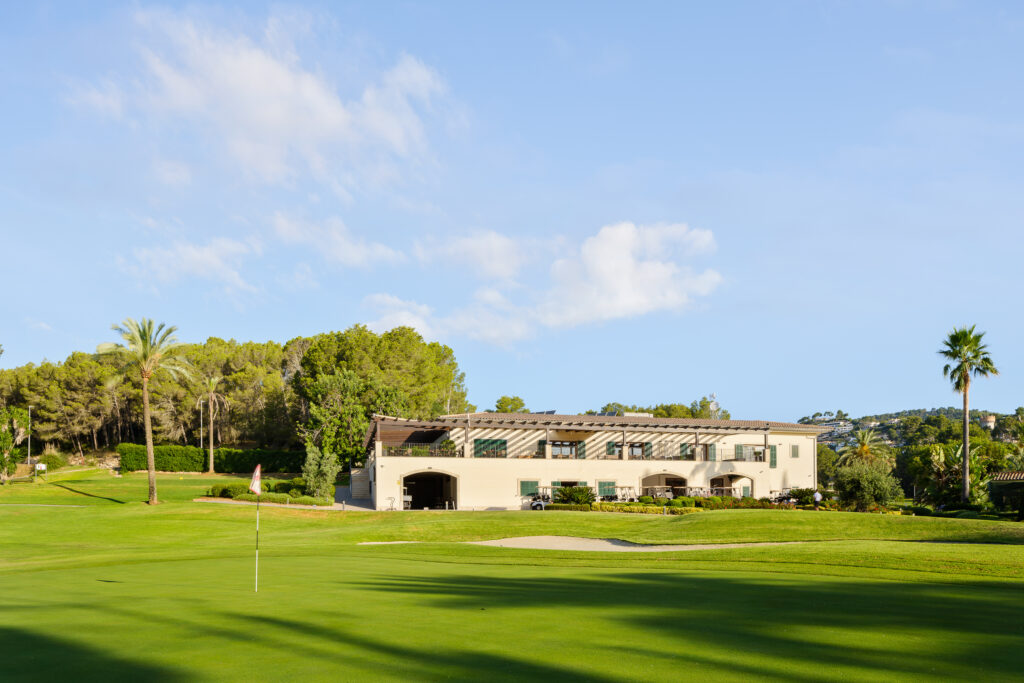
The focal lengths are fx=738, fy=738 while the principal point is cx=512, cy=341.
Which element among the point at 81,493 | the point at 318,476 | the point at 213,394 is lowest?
the point at 81,493

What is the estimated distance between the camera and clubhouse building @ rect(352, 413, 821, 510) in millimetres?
49562

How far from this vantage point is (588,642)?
8.51 metres

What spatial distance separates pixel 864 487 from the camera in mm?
42031

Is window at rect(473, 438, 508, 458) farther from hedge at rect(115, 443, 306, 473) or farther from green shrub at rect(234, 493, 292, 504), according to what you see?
hedge at rect(115, 443, 306, 473)

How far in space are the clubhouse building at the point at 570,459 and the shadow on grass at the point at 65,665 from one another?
129 ft

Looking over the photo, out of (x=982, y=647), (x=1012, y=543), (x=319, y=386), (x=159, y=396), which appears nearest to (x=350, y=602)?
(x=982, y=647)

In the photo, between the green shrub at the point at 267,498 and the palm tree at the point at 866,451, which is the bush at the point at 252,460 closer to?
the green shrub at the point at 267,498

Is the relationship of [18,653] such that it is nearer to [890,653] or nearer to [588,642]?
[588,642]

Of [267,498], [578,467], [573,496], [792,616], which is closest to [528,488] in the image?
[578,467]

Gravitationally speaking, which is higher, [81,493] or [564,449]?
[564,449]

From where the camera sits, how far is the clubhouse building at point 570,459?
163 ft

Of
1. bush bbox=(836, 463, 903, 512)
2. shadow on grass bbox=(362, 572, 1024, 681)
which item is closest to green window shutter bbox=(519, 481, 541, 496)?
bush bbox=(836, 463, 903, 512)

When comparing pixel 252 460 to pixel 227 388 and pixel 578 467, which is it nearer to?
pixel 227 388

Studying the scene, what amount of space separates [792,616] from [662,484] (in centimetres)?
4522
